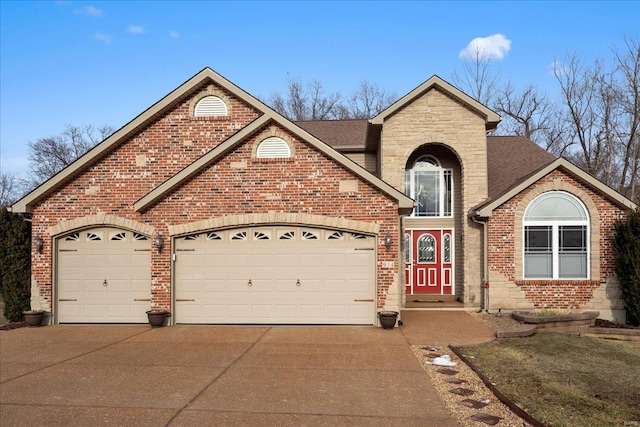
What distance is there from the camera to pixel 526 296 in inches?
551

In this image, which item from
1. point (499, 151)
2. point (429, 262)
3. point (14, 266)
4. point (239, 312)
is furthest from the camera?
point (499, 151)

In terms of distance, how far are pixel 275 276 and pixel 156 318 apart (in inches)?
121

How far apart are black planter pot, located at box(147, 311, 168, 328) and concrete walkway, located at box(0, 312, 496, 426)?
1.82 feet

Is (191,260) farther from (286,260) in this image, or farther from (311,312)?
(311,312)

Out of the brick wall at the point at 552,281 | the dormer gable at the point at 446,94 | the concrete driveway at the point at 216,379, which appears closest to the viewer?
the concrete driveway at the point at 216,379

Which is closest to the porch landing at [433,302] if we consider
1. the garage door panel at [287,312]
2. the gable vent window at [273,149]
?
the garage door panel at [287,312]

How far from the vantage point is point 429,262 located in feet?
53.8

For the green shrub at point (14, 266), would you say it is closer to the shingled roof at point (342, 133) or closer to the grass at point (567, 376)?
the shingled roof at point (342, 133)

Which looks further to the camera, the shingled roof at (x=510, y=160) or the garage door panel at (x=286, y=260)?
the shingled roof at (x=510, y=160)

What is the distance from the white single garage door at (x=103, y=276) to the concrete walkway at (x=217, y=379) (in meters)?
1.26

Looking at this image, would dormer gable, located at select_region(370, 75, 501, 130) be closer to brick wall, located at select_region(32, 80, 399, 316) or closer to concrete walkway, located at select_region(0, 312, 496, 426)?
brick wall, located at select_region(32, 80, 399, 316)

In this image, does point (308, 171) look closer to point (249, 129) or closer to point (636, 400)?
point (249, 129)

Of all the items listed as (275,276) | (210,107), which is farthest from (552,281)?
(210,107)

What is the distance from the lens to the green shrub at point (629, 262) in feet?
42.2
